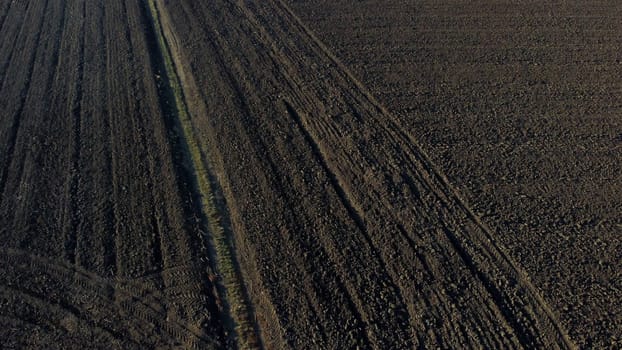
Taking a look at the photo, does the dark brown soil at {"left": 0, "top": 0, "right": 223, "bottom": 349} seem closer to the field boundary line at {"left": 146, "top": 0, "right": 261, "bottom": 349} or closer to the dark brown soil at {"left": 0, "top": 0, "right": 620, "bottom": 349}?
the dark brown soil at {"left": 0, "top": 0, "right": 620, "bottom": 349}

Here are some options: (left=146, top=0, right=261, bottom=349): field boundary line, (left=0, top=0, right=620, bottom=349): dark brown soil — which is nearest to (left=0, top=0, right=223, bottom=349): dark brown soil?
(left=0, top=0, right=620, bottom=349): dark brown soil

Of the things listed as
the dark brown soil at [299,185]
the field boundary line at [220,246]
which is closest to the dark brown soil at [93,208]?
the dark brown soil at [299,185]

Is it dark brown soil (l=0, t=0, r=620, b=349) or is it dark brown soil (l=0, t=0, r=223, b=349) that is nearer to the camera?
dark brown soil (l=0, t=0, r=223, b=349)

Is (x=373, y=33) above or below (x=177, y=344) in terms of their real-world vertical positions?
above

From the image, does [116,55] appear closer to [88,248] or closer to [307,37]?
[307,37]

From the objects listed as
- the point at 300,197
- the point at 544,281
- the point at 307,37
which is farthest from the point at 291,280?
the point at 307,37

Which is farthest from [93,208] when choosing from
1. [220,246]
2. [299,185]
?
[299,185]

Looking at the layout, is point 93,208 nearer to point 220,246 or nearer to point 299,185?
point 220,246

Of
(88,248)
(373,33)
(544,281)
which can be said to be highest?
(373,33)

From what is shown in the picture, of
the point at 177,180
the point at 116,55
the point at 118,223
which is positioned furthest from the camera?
the point at 116,55
